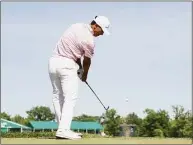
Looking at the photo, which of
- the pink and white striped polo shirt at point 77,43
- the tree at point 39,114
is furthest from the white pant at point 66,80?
the tree at point 39,114

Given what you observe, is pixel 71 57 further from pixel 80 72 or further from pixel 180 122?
pixel 180 122

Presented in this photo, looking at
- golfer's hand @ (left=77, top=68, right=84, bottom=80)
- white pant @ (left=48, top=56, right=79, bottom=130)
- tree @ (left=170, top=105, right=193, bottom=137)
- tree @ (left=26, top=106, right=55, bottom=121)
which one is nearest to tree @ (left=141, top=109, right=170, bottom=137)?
tree @ (left=170, top=105, right=193, bottom=137)

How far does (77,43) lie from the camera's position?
23.4ft

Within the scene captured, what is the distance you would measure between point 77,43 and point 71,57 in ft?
0.77

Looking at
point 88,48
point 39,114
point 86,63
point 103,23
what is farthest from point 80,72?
point 39,114

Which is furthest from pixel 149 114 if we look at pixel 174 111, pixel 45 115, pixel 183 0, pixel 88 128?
pixel 45 115

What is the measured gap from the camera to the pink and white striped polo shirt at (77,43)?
708cm

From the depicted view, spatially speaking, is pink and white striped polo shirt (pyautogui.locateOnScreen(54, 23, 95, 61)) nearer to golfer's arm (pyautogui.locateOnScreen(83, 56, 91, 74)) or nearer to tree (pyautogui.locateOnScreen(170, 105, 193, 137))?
golfer's arm (pyautogui.locateOnScreen(83, 56, 91, 74))

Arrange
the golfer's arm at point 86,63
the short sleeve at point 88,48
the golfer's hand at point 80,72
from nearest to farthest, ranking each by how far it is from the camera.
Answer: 1. the short sleeve at point 88,48
2. the golfer's arm at point 86,63
3. the golfer's hand at point 80,72

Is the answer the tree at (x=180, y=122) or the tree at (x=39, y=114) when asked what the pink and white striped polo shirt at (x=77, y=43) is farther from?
the tree at (x=39, y=114)

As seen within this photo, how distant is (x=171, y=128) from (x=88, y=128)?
2330 centimetres

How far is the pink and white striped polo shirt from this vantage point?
23.2ft

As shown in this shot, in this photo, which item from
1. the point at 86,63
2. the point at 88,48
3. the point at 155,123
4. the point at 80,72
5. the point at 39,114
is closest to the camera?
the point at 88,48

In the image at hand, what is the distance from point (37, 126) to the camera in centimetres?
6688
